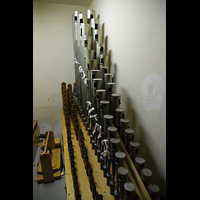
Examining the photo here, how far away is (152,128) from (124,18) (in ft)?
3.90

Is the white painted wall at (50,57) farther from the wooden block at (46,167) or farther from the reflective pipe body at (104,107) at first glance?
the reflective pipe body at (104,107)

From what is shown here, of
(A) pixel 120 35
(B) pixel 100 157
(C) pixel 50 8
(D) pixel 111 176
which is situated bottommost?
(D) pixel 111 176

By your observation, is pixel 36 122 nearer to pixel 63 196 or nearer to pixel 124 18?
pixel 63 196

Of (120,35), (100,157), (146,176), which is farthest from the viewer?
(120,35)

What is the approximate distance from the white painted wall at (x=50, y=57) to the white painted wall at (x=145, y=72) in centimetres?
198

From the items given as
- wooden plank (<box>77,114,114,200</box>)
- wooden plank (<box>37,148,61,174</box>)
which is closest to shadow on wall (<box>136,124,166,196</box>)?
wooden plank (<box>77,114,114,200</box>)

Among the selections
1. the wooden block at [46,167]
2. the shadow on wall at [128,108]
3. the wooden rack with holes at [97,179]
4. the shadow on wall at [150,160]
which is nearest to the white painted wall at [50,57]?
the wooden block at [46,167]

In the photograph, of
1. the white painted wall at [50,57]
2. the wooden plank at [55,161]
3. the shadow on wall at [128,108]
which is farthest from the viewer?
the white painted wall at [50,57]

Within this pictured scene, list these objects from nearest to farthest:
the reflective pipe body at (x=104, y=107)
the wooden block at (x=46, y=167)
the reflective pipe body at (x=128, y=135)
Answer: the reflective pipe body at (x=128, y=135) < the reflective pipe body at (x=104, y=107) < the wooden block at (x=46, y=167)

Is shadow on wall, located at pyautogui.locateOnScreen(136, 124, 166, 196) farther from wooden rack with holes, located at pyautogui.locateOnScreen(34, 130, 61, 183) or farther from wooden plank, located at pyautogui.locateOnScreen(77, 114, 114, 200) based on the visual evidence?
wooden rack with holes, located at pyautogui.locateOnScreen(34, 130, 61, 183)

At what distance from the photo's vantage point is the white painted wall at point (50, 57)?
10.7 feet

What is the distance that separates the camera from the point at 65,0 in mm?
3062

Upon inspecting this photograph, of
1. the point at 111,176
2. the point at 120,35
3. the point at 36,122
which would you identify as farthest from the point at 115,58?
the point at 36,122

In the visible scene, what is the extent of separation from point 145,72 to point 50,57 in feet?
9.22
